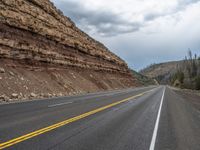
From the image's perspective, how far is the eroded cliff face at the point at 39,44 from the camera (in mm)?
31484

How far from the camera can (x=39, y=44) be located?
38406 mm

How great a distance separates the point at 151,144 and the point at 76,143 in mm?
2083

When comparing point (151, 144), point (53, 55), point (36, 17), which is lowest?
point (151, 144)

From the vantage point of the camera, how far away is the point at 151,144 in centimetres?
714

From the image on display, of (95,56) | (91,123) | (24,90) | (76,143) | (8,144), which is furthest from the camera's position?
(95,56)

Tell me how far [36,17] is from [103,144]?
36025 mm

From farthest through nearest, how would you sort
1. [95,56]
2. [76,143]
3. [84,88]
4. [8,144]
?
[95,56] < [84,88] < [76,143] < [8,144]

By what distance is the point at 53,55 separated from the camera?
41.0 m

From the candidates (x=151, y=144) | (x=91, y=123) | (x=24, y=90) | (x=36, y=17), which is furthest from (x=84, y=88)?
(x=151, y=144)

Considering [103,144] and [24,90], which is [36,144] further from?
[24,90]

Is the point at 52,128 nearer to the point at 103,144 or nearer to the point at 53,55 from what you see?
the point at 103,144

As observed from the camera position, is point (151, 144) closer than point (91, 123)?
Yes

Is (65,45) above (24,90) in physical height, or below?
above

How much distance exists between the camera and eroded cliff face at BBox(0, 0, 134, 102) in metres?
31.5
